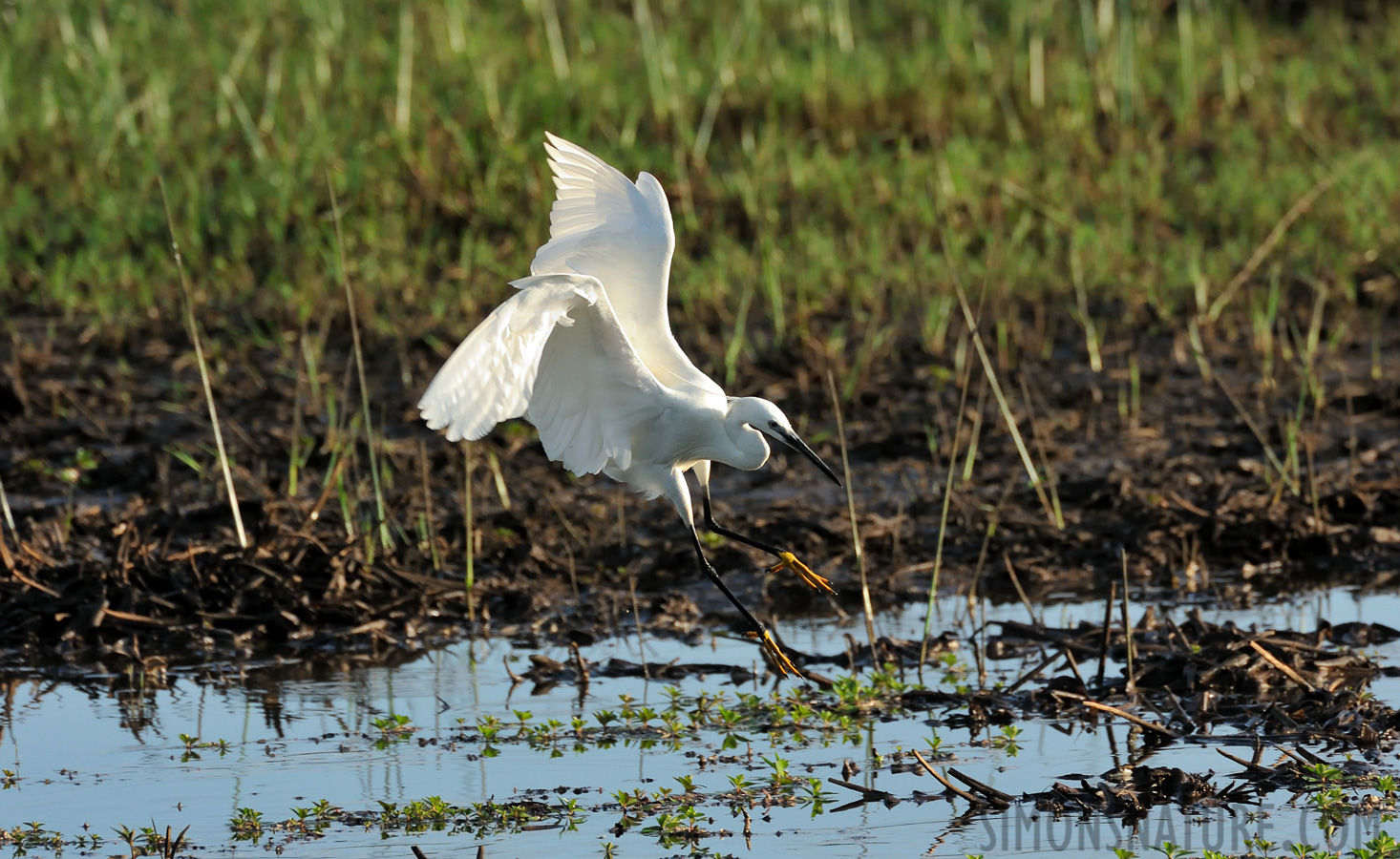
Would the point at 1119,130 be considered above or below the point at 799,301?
above

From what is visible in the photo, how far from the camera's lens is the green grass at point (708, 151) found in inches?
322

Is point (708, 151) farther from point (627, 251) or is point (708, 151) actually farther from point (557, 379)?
point (557, 379)

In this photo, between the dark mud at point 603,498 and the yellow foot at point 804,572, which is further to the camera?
the dark mud at point 603,498

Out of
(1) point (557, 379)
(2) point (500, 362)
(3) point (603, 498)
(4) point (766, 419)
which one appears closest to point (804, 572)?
(4) point (766, 419)

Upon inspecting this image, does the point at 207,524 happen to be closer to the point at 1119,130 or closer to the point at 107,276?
the point at 107,276

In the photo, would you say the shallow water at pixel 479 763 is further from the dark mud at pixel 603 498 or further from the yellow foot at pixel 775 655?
the dark mud at pixel 603 498

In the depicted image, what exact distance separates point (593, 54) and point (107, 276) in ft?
10.4

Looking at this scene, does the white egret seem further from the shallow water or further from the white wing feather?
the shallow water

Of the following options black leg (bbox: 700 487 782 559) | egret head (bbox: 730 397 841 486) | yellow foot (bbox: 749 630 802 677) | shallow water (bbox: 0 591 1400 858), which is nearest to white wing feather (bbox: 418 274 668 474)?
egret head (bbox: 730 397 841 486)

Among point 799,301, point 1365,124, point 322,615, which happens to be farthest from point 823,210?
point 322,615

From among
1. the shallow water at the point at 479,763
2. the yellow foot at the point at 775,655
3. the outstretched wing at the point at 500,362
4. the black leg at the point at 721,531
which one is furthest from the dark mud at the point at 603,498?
the outstretched wing at the point at 500,362

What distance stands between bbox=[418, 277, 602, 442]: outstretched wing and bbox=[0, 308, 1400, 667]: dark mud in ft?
5.99

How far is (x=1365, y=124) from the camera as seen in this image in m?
9.98

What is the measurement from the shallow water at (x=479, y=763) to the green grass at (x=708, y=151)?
2.79 m
